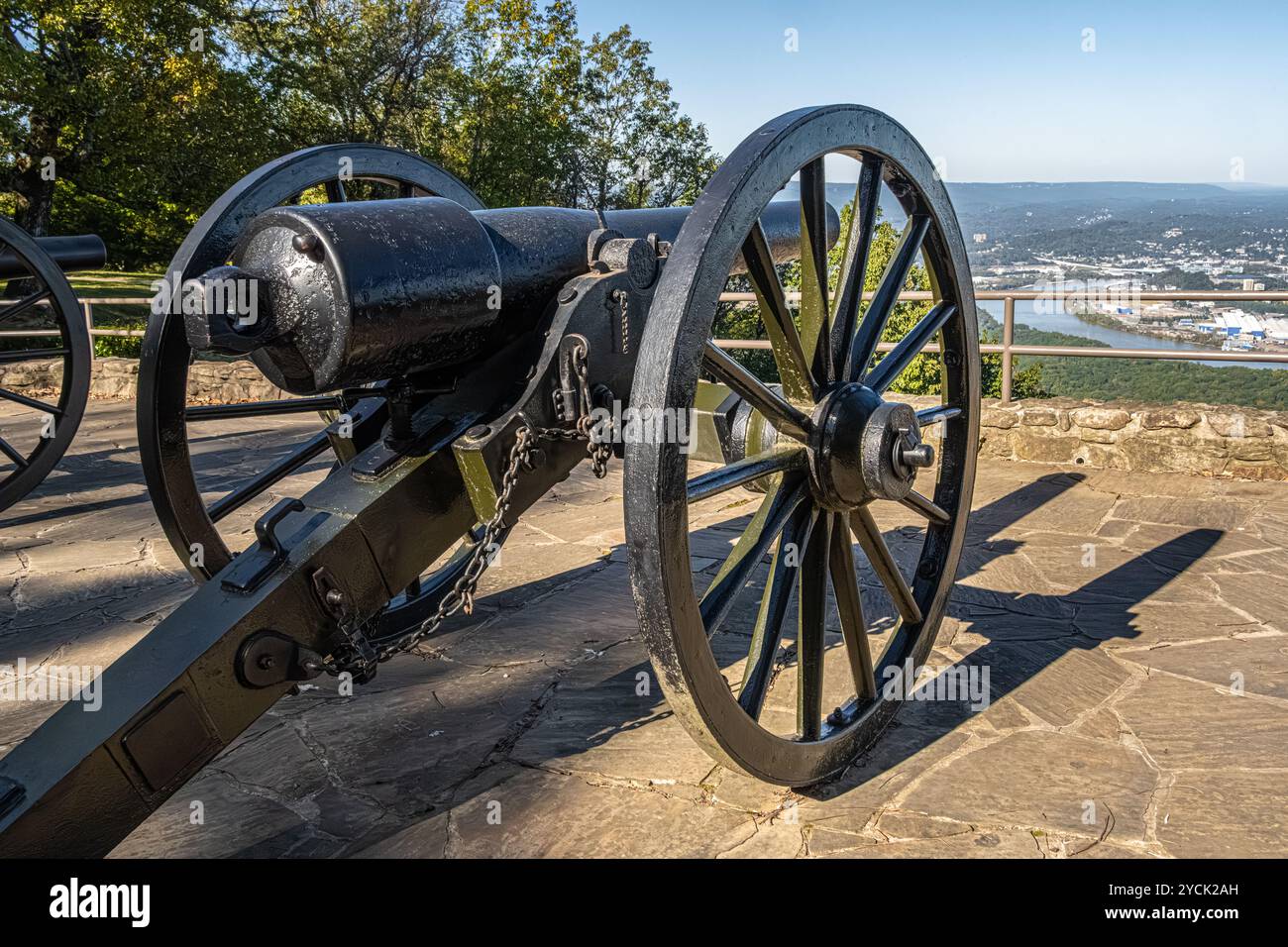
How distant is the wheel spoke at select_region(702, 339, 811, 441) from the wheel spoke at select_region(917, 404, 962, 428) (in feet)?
1.67

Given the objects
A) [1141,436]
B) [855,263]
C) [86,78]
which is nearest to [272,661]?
[855,263]

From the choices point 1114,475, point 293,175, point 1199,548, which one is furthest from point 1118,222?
point 293,175

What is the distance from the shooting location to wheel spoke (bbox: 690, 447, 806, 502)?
6.93ft

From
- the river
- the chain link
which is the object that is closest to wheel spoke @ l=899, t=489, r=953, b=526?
the chain link

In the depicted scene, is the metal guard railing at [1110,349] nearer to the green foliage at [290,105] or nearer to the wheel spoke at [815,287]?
the wheel spoke at [815,287]

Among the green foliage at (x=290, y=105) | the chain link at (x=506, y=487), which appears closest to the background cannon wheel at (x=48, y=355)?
the chain link at (x=506, y=487)

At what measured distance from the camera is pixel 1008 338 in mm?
6410

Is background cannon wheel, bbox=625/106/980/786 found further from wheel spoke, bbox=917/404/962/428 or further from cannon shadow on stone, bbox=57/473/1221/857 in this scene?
cannon shadow on stone, bbox=57/473/1221/857

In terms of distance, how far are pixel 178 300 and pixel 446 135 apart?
2071 centimetres

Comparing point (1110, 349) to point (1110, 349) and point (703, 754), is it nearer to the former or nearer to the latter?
point (1110, 349)

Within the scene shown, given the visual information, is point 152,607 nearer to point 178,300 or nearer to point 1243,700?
point 178,300

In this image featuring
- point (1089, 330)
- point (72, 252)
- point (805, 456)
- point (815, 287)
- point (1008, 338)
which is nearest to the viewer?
point (805, 456)

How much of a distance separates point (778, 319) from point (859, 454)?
0.40 metres

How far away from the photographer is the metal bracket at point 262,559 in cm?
205
